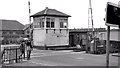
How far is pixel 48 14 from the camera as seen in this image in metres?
28.0

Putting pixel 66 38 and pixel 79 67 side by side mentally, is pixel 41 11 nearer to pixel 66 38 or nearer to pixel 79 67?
pixel 66 38

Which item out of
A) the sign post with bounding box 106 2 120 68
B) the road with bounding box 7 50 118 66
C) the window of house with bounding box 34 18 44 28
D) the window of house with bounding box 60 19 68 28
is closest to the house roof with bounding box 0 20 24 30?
the window of house with bounding box 34 18 44 28

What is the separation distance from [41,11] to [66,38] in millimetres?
5805

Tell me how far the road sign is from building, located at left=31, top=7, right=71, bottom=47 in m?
23.2

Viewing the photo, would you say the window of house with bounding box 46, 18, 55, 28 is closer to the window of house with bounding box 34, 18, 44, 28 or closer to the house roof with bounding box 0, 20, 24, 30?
the window of house with bounding box 34, 18, 44, 28

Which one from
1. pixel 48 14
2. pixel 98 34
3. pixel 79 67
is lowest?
pixel 79 67

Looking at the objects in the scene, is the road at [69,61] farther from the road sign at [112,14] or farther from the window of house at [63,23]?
the window of house at [63,23]

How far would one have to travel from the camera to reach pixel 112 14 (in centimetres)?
429

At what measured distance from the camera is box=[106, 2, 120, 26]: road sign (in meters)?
4.24

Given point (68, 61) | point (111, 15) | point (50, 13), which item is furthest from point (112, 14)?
point (50, 13)

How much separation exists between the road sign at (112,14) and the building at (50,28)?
2318 cm

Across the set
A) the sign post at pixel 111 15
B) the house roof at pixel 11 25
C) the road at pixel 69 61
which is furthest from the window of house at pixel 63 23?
the house roof at pixel 11 25

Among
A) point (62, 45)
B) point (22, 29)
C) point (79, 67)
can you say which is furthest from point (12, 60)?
point (22, 29)

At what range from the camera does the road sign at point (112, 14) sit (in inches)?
167
